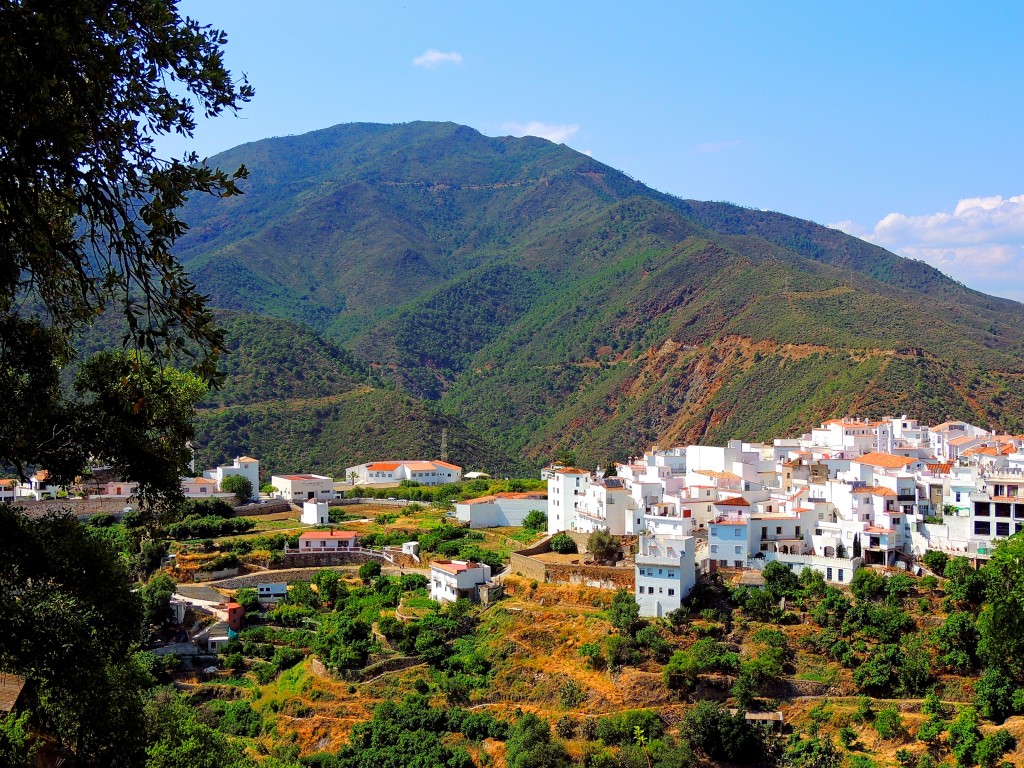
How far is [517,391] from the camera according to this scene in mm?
97000

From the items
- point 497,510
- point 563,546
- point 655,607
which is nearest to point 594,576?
point 655,607

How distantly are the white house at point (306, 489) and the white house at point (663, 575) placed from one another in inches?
934

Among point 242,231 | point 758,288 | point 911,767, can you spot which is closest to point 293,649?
point 911,767

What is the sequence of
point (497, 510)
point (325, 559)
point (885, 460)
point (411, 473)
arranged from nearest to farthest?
point (885, 460)
point (325, 559)
point (497, 510)
point (411, 473)

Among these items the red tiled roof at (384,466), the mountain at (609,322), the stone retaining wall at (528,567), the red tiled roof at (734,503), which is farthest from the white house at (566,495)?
the mountain at (609,322)

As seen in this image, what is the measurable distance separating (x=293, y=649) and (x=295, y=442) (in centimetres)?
3707

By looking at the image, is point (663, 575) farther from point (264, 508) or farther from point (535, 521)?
point (264, 508)

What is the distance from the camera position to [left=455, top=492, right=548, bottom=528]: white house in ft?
134

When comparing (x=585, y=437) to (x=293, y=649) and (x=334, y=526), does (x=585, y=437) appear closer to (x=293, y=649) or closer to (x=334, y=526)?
(x=334, y=526)

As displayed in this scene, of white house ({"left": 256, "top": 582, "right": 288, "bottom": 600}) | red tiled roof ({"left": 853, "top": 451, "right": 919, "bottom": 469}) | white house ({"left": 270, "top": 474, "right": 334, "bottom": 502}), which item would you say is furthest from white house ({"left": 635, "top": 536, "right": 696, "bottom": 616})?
white house ({"left": 270, "top": 474, "right": 334, "bottom": 502})

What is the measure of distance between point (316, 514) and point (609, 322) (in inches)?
2466

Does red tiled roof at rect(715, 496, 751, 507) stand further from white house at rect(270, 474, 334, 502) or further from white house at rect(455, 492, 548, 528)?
white house at rect(270, 474, 334, 502)

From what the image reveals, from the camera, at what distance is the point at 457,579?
31422 millimetres

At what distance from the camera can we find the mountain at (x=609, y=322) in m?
65.2
